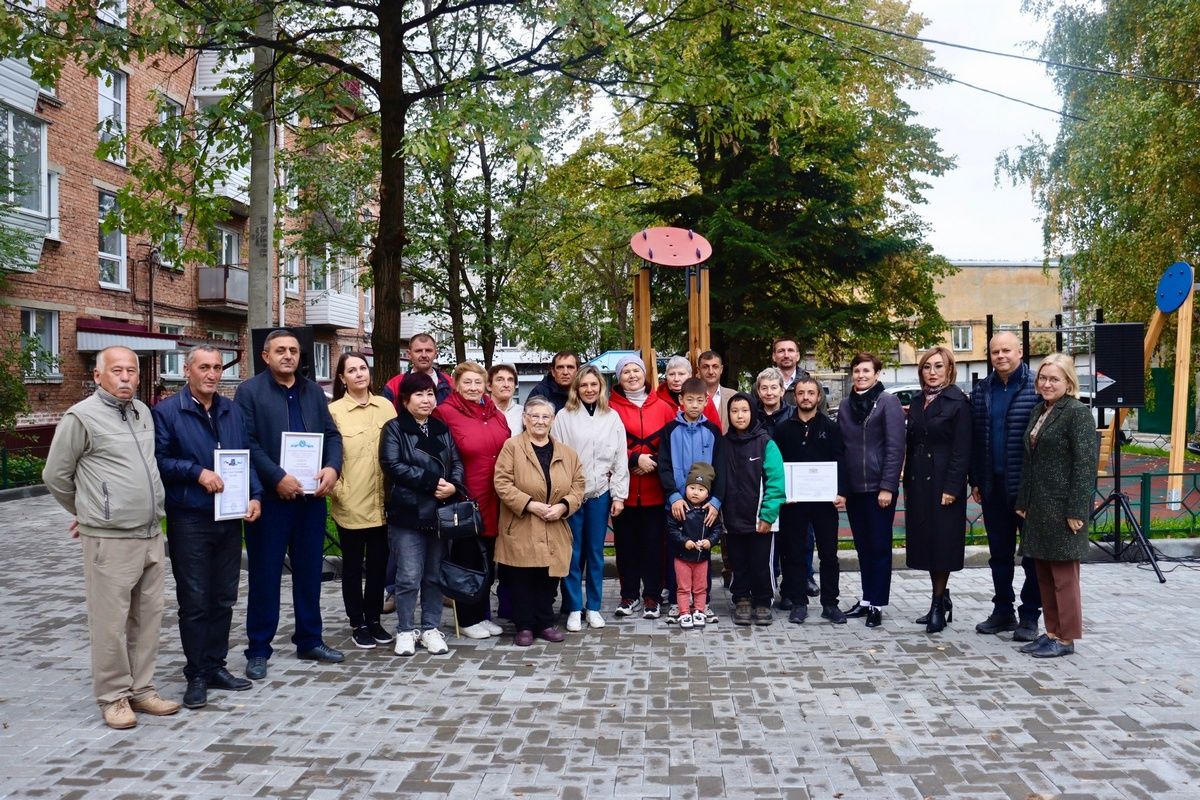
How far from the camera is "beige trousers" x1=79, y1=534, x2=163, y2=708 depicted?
17.2 ft

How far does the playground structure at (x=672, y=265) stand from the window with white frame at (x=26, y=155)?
515 inches

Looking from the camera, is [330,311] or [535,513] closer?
[535,513]

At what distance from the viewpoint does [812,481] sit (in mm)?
7555

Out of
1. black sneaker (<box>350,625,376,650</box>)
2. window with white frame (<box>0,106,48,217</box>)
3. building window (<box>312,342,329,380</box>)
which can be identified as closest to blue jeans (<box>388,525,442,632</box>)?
black sneaker (<box>350,625,376,650</box>)

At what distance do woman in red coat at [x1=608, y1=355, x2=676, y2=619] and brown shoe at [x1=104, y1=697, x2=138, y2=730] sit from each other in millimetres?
3792

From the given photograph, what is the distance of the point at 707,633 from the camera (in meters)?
7.31

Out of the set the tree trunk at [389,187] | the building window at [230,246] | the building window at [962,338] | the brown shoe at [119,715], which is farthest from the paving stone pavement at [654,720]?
the building window at [962,338]

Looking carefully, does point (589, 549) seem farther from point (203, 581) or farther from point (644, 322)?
point (644, 322)

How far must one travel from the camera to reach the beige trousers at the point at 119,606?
5.24 m

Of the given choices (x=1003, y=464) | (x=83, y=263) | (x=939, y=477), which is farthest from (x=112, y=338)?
(x=1003, y=464)

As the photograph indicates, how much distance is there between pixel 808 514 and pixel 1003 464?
154 cm

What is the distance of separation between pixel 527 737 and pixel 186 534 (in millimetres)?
2379

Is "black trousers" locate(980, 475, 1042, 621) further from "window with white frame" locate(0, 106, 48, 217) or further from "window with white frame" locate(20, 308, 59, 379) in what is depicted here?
"window with white frame" locate(20, 308, 59, 379)

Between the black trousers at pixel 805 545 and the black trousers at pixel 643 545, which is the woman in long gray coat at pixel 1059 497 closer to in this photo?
the black trousers at pixel 805 545
